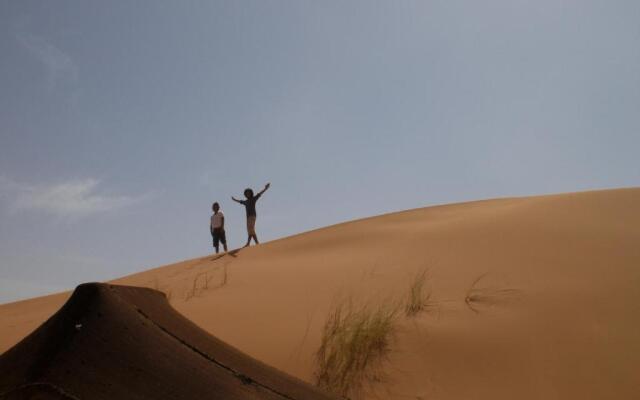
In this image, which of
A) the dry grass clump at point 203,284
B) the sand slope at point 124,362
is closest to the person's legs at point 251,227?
the dry grass clump at point 203,284

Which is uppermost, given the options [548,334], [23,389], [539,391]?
[23,389]

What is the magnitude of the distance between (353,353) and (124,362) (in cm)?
179

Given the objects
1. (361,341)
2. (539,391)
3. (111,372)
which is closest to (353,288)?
(361,341)

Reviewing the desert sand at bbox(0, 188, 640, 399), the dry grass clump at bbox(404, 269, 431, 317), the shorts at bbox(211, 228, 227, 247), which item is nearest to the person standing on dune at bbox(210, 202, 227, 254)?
the shorts at bbox(211, 228, 227, 247)

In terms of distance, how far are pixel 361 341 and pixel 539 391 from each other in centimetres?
107

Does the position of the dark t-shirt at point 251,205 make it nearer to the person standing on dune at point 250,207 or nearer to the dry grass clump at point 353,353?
the person standing on dune at point 250,207

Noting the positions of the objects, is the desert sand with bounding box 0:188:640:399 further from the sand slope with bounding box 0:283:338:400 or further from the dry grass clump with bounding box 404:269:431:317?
the sand slope with bounding box 0:283:338:400

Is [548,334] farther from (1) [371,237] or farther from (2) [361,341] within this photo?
(1) [371,237]

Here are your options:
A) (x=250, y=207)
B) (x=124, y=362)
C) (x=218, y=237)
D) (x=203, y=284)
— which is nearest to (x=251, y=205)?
(x=250, y=207)

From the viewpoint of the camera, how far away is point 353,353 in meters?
3.10

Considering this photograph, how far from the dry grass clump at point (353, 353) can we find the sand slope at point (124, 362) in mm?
1089

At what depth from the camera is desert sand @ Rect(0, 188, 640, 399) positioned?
2.98 m

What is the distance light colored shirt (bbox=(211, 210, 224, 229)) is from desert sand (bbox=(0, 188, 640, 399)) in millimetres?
2705

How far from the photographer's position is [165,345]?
5.61ft
